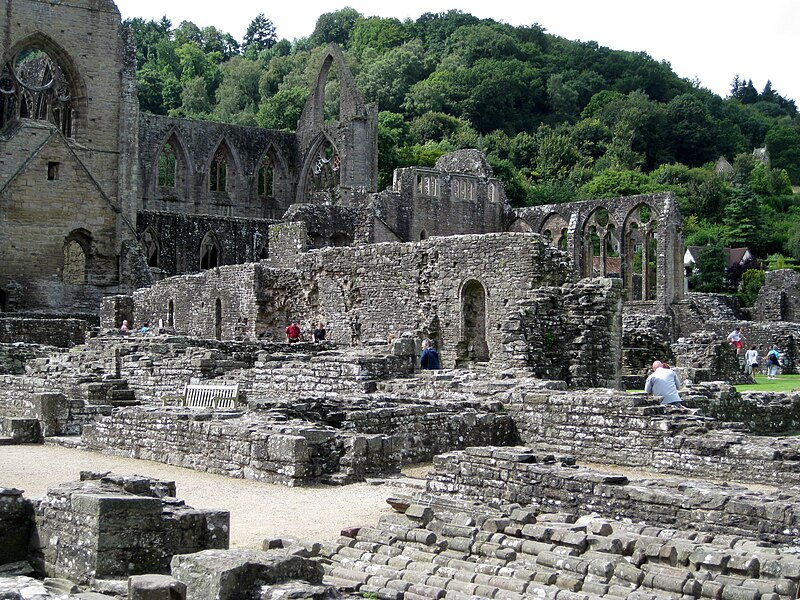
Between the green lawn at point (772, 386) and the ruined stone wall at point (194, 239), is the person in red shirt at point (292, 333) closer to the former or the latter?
the green lawn at point (772, 386)

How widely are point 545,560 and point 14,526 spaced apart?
3.82 m

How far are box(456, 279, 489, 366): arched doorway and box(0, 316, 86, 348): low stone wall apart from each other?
41.0 feet

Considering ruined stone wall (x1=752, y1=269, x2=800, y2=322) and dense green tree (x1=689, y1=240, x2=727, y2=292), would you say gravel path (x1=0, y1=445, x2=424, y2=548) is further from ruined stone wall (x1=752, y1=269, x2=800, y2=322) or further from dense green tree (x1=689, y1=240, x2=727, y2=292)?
dense green tree (x1=689, y1=240, x2=727, y2=292)

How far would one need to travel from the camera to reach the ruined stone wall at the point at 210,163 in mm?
55438

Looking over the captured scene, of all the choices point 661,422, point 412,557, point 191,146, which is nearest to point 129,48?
point 191,146

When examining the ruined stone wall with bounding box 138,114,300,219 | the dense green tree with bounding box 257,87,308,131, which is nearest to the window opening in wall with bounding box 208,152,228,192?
the ruined stone wall with bounding box 138,114,300,219

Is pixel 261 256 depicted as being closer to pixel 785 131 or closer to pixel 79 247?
pixel 79 247

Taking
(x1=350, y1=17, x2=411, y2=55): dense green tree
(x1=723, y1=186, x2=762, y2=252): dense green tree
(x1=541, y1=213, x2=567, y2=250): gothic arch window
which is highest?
(x1=350, y1=17, x2=411, y2=55): dense green tree

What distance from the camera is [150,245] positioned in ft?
146

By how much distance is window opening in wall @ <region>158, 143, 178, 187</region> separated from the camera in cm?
5647

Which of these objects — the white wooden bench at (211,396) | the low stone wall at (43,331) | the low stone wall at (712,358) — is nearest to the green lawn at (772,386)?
the low stone wall at (712,358)

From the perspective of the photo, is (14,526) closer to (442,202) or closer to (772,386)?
(772,386)

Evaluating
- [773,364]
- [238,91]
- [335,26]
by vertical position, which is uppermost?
[335,26]

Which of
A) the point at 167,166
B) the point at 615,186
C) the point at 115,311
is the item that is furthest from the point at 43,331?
the point at 615,186
